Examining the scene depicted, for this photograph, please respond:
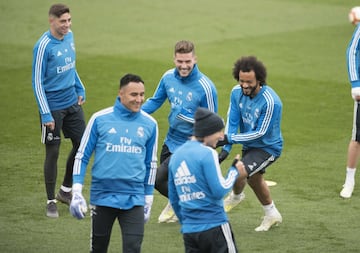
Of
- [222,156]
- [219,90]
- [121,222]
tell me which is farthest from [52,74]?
[219,90]

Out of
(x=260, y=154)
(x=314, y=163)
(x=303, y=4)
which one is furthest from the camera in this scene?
(x=303, y=4)

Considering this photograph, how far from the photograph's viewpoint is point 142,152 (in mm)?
8680

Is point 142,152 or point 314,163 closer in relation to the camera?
point 142,152

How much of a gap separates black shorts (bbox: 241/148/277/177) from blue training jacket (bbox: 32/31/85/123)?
2.47 m

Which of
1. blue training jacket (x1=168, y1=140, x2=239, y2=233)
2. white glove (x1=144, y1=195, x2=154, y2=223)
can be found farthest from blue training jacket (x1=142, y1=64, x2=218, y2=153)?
blue training jacket (x1=168, y1=140, x2=239, y2=233)

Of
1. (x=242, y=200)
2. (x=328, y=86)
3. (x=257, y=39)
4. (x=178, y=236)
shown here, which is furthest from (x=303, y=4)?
(x=178, y=236)

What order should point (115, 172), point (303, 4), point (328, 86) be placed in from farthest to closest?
point (303, 4) < point (328, 86) < point (115, 172)

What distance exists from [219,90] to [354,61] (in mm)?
6051

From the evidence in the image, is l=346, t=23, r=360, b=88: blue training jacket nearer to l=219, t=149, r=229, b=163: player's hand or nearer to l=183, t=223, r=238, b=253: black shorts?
l=219, t=149, r=229, b=163: player's hand

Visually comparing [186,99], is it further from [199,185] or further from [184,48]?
[199,185]

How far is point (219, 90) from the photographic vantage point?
57.5 feet

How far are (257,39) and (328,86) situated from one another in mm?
3907

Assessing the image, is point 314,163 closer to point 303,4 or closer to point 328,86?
point 328,86

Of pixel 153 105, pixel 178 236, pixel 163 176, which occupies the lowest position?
pixel 178 236
